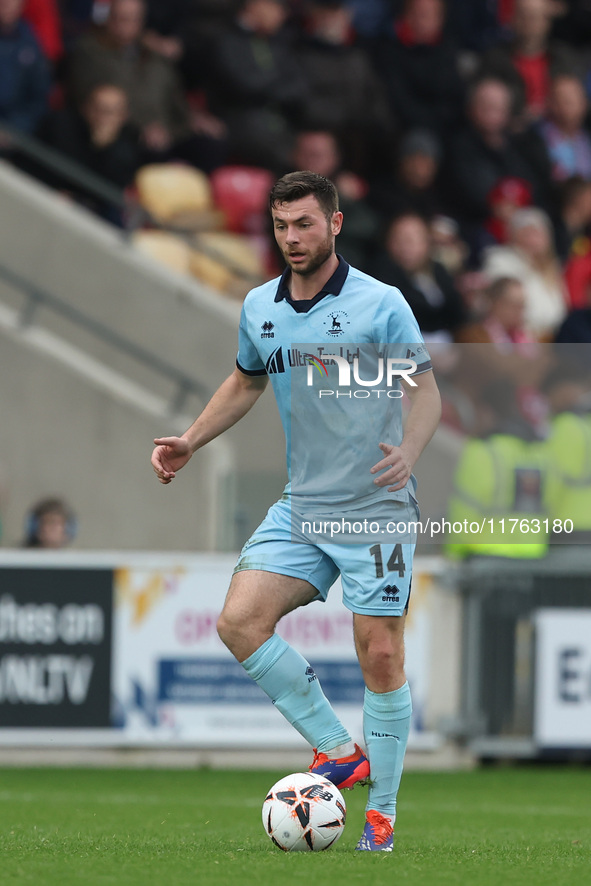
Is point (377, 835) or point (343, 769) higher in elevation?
point (343, 769)

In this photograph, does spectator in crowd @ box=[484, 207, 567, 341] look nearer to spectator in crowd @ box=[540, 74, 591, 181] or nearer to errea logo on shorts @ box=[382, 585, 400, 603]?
spectator in crowd @ box=[540, 74, 591, 181]

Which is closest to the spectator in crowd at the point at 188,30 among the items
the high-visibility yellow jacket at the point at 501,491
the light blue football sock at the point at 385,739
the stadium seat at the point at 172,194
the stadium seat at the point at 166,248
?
the stadium seat at the point at 172,194

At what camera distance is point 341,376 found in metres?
5.34

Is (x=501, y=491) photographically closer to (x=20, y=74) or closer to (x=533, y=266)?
(x=533, y=266)

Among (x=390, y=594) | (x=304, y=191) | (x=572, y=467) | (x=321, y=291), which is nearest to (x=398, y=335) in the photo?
(x=321, y=291)

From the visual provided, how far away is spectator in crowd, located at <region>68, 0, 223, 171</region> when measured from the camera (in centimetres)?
1252

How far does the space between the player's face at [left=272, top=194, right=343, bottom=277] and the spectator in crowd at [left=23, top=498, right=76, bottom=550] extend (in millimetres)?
5173

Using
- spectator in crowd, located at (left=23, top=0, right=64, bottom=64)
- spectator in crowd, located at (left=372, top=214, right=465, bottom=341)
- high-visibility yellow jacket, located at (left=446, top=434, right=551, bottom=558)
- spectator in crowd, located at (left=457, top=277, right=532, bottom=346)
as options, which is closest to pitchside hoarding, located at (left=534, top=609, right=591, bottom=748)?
high-visibility yellow jacket, located at (left=446, top=434, right=551, bottom=558)

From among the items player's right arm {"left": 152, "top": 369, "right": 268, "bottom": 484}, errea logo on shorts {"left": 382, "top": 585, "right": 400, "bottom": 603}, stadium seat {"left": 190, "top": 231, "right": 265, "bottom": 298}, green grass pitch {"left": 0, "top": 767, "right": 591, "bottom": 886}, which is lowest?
green grass pitch {"left": 0, "top": 767, "right": 591, "bottom": 886}

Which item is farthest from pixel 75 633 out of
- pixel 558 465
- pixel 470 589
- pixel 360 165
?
pixel 360 165

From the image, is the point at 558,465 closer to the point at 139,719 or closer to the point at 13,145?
the point at 139,719

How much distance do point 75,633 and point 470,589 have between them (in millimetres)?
2554

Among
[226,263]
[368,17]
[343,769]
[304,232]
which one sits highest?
[368,17]

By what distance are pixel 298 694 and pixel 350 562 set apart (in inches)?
20.0
